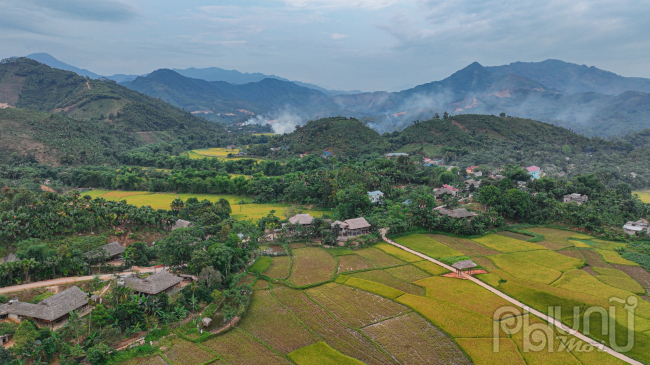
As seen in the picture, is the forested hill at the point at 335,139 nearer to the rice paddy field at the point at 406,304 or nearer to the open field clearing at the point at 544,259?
the rice paddy field at the point at 406,304

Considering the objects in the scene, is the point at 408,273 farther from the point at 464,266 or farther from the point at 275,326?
the point at 275,326

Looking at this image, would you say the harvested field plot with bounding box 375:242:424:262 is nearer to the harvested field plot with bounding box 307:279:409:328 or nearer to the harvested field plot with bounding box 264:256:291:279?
the harvested field plot with bounding box 307:279:409:328

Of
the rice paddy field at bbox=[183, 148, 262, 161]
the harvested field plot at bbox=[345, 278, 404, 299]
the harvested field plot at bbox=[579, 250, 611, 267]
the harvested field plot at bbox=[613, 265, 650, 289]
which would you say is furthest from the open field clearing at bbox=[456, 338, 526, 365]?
the rice paddy field at bbox=[183, 148, 262, 161]

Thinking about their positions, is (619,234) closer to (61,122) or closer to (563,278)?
(563,278)

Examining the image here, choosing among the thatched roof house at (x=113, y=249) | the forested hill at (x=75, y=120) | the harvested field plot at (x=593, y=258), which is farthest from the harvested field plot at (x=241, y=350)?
the forested hill at (x=75, y=120)

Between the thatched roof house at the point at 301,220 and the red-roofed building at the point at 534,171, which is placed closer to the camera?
the thatched roof house at the point at 301,220

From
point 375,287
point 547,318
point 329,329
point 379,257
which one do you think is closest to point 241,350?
point 329,329
